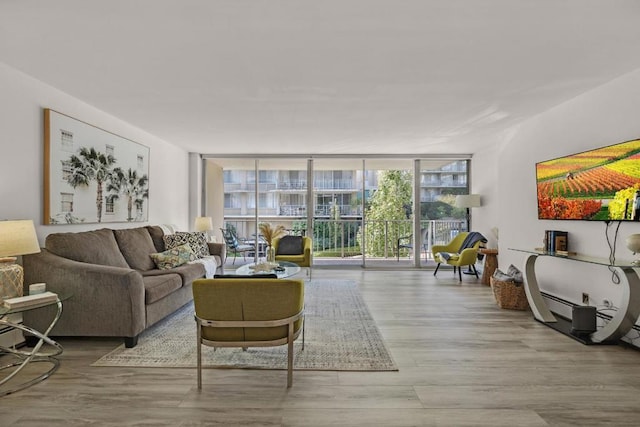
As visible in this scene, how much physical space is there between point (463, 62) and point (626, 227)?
6.73ft

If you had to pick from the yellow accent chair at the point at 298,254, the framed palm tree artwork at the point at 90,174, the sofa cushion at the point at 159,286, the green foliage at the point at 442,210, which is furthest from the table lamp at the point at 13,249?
the green foliage at the point at 442,210

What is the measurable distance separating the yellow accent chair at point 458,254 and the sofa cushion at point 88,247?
4861mm

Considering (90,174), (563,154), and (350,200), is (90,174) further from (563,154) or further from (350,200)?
(563,154)

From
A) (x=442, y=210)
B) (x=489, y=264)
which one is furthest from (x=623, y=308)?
(x=442, y=210)

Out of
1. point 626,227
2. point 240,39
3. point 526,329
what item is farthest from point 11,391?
point 626,227

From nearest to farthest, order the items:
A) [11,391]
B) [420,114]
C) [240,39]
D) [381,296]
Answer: [11,391]
[240,39]
[420,114]
[381,296]

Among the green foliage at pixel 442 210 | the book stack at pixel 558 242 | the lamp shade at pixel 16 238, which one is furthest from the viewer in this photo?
the green foliage at pixel 442 210

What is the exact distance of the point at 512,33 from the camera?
2.42 meters

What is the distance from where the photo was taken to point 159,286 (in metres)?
3.48

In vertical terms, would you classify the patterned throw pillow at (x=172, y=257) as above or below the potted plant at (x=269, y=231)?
below

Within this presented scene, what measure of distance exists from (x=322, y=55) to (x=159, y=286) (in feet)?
8.57

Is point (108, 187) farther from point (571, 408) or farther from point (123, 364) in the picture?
point (571, 408)

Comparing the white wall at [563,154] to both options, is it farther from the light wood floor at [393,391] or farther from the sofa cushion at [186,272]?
the sofa cushion at [186,272]

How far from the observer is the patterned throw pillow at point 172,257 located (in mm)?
4480
